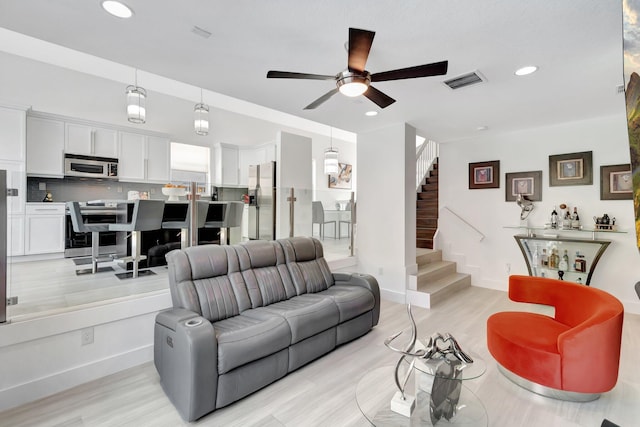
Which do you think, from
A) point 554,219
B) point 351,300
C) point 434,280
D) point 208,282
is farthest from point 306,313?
point 554,219

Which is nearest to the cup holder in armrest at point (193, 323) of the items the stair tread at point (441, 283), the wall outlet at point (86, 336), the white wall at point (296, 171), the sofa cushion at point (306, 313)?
the sofa cushion at point (306, 313)

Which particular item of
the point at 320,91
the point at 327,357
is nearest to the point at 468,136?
the point at 320,91

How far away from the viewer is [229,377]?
6.50 feet

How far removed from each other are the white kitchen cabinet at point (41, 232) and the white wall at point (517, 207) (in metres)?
5.54

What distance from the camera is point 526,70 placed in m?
2.63

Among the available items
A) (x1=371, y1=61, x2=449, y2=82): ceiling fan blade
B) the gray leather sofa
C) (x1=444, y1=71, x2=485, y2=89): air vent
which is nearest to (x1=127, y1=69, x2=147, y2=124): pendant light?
the gray leather sofa

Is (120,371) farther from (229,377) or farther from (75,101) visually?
(75,101)

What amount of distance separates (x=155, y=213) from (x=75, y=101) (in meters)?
4.18

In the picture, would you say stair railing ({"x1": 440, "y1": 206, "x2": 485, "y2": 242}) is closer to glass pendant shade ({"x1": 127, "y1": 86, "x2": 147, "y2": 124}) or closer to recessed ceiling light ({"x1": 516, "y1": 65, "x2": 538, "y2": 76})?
recessed ceiling light ({"x1": 516, "y1": 65, "x2": 538, "y2": 76})

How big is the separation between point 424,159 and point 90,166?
6798 mm

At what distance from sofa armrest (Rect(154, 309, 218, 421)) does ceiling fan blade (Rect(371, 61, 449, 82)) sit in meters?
2.12

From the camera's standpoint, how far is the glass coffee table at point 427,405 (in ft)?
5.42

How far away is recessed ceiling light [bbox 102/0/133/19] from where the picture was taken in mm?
1765

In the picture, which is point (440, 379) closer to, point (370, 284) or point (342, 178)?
point (370, 284)
